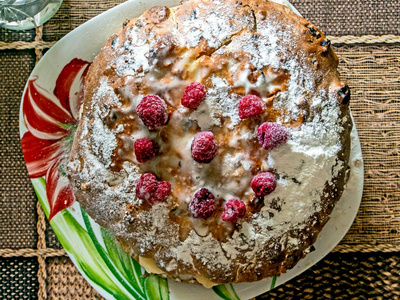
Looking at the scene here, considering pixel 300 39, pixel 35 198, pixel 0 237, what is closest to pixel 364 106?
pixel 300 39

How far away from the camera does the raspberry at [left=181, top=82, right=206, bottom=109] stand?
1496 mm

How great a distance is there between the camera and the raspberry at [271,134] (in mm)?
1473

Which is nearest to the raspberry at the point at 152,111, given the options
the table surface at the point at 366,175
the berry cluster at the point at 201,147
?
the berry cluster at the point at 201,147

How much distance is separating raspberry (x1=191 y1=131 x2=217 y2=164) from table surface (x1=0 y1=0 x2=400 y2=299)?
79 cm

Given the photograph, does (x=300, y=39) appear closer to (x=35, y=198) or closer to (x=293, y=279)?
(x=293, y=279)

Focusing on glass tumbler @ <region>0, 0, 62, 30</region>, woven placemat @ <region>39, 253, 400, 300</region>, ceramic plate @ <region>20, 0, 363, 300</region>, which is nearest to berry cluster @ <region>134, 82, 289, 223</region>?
ceramic plate @ <region>20, 0, 363, 300</region>

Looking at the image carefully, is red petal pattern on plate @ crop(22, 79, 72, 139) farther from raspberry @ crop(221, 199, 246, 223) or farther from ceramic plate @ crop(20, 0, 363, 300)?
raspberry @ crop(221, 199, 246, 223)

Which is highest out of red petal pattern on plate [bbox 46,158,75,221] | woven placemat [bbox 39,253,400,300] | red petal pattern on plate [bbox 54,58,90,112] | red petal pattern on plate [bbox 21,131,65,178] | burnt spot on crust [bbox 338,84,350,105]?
burnt spot on crust [bbox 338,84,350,105]

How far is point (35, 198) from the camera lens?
81.2 inches

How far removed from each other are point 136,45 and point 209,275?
31.6 inches

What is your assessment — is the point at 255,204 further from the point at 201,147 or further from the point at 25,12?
the point at 25,12

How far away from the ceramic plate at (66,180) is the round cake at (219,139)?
0.93ft

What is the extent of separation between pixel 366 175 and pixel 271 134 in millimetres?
775

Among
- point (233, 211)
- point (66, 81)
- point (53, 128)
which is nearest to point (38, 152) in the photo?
point (53, 128)
